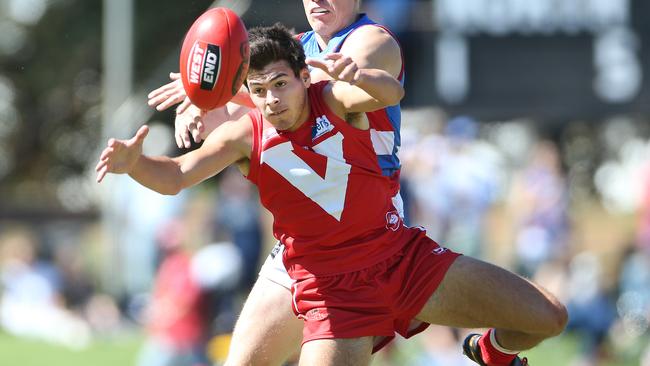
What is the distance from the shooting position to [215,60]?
502 cm

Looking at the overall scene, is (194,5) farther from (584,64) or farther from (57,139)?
(57,139)

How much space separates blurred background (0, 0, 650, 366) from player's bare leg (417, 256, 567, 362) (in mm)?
4366

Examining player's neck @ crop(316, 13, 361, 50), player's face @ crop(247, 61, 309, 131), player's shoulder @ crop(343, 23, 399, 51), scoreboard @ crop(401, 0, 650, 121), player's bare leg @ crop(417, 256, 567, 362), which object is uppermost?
player's shoulder @ crop(343, 23, 399, 51)

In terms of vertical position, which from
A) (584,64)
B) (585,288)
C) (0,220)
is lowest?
(0,220)

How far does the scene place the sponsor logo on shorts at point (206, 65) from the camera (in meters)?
5.02

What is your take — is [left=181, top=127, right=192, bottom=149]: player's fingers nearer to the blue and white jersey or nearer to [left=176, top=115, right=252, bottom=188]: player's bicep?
[left=176, top=115, right=252, bottom=188]: player's bicep

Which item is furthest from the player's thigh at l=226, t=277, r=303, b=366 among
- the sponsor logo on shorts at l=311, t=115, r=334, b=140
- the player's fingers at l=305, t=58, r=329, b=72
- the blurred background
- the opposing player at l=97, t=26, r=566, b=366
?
the blurred background

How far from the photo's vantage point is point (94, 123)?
2764cm

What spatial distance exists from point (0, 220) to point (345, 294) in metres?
12.4

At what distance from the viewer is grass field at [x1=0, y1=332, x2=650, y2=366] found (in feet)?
37.5

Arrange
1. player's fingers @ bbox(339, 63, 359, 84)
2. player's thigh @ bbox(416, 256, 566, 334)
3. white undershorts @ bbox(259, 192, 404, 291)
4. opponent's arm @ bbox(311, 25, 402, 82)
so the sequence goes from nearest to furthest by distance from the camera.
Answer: player's fingers @ bbox(339, 63, 359, 84) → opponent's arm @ bbox(311, 25, 402, 82) → player's thigh @ bbox(416, 256, 566, 334) → white undershorts @ bbox(259, 192, 404, 291)

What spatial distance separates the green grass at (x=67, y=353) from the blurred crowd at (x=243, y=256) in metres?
→ 0.26

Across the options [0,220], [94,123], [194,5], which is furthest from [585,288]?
[94,123]

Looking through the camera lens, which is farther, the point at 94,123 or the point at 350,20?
the point at 94,123
